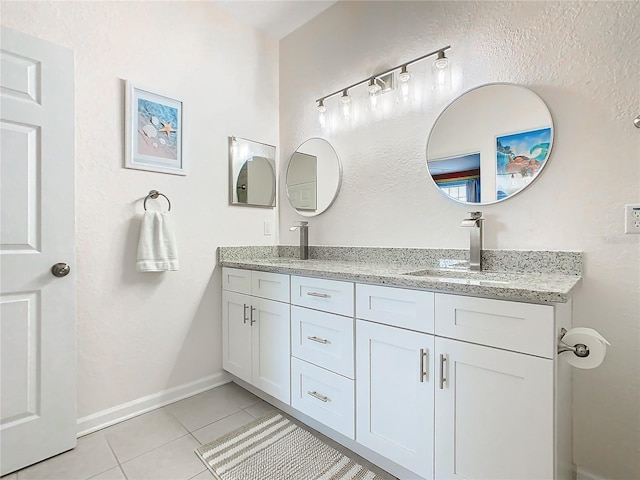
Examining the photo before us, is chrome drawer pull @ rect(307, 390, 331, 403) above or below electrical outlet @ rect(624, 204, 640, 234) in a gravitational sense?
below

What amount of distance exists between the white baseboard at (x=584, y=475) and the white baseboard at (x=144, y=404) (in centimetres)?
197

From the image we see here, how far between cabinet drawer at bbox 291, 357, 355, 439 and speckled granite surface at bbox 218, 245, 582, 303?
490 millimetres

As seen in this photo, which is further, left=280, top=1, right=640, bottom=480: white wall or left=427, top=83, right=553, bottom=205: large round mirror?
left=427, top=83, right=553, bottom=205: large round mirror

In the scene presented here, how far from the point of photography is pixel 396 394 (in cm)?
132

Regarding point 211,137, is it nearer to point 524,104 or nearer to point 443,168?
point 443,168

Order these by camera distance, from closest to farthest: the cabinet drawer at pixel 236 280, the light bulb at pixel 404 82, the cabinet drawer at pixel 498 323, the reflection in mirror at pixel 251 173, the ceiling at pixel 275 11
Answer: the cabinet drawer at pixel 498 323 < the light bulb at pixel 404 82 < the cabinet drawer at pixel 236 280 < the ceiling at pixel 275 11 < the reflection in mirror at pixel 251 173

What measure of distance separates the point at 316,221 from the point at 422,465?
1.58 m

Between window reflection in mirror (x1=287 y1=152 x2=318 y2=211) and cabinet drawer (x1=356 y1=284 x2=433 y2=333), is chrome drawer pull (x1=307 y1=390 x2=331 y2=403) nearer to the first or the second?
cabinet drawer (x1=356 y1=284 x2=433 y2=333)

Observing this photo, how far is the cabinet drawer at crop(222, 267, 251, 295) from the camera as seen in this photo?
6.70 feet

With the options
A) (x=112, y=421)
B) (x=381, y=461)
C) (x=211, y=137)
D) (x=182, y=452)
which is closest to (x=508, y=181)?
(x=381, y=461)

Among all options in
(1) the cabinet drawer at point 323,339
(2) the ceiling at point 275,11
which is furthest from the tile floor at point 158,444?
(2) the ceiling at point 275,11

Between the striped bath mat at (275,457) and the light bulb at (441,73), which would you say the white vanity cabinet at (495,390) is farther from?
the light bulb at (441,73)

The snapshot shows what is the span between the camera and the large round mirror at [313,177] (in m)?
2.26

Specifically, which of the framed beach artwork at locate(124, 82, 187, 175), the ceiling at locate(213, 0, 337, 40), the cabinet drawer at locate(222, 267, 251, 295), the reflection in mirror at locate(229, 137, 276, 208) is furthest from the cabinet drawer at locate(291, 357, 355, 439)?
the ceiling at locate(213, 0, 337, 40)
